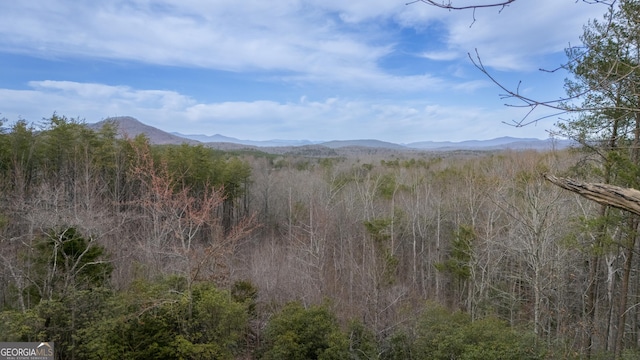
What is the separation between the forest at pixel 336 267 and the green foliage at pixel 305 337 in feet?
0.16

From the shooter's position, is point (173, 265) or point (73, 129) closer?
point (173, 265)

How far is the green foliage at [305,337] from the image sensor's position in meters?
9.31

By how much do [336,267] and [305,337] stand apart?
866 cm

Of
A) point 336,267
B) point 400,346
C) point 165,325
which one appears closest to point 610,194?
point 165,325

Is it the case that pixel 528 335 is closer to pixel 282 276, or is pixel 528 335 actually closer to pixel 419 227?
pixel 282 276

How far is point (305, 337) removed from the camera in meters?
9.57

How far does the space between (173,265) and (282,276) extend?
188 inches

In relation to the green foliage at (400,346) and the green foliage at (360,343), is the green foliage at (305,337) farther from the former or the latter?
the green foliage at (400,346)

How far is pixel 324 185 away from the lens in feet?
86.1

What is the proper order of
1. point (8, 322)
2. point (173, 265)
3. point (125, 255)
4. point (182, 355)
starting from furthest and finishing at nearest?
1. point (125, 255)
2. point (173, 265)
3. point (182, 355)
4. point (8, 322)

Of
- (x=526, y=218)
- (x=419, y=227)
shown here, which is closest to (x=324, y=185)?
(x=419, y=227)

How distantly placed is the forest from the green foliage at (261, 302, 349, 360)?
0.05 meters

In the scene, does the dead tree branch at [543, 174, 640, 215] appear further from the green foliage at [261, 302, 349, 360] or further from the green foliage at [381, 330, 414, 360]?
the green foliage at [381, 330, 414, 360]

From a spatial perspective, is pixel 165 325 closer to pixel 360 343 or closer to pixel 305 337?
pixel 305 337
